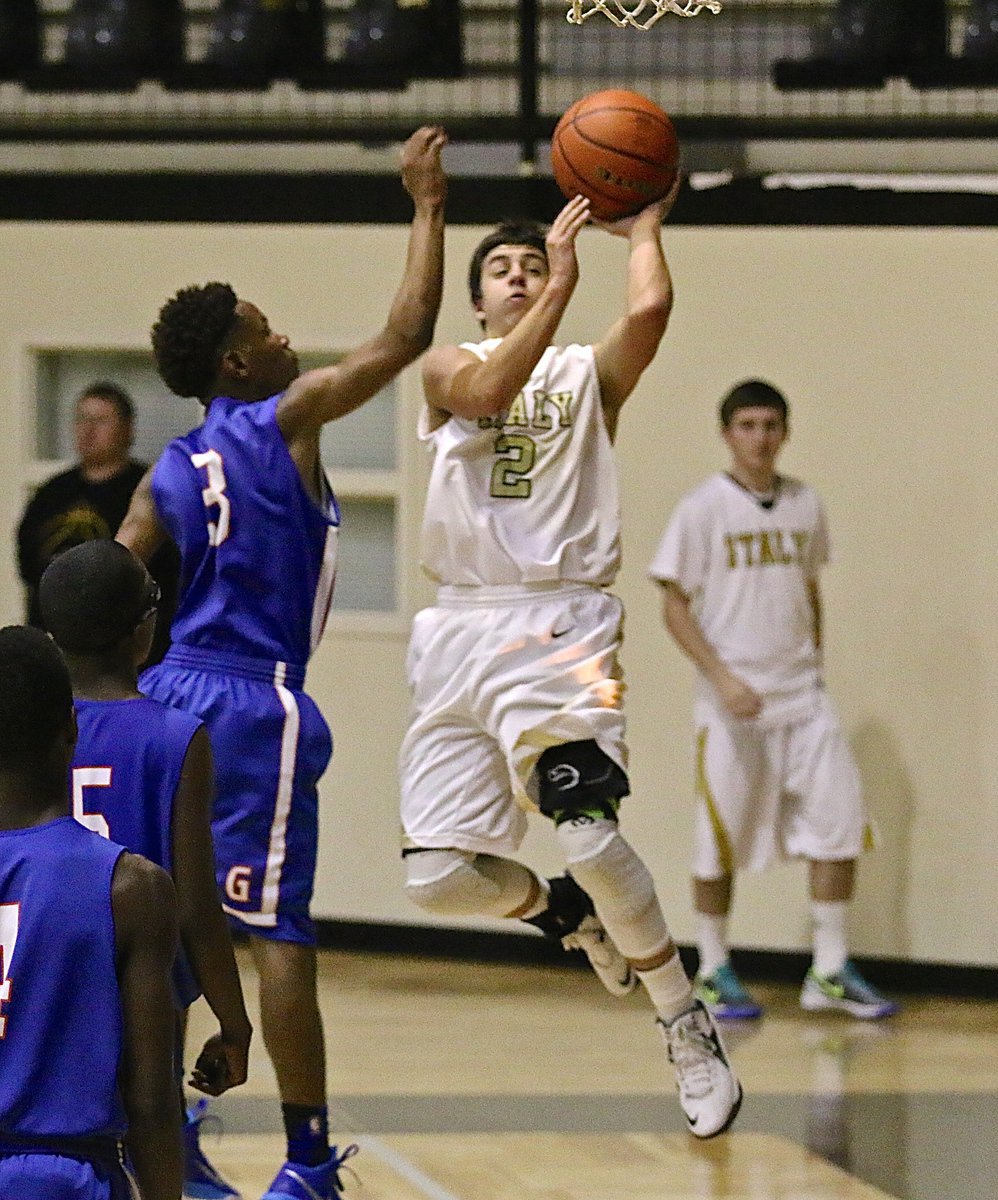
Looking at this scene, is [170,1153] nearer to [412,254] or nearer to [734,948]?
[412,254]

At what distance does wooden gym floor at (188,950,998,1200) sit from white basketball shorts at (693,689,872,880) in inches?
20.9

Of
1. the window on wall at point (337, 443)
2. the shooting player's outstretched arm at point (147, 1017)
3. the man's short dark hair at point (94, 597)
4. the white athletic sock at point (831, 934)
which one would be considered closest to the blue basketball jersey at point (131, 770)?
the man's short dark hair at point (94, 597)

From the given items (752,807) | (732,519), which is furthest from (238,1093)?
(732,519)

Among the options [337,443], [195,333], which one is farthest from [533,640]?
[337,443]

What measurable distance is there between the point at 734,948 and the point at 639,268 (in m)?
3.52

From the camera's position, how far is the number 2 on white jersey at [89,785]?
10.7ft

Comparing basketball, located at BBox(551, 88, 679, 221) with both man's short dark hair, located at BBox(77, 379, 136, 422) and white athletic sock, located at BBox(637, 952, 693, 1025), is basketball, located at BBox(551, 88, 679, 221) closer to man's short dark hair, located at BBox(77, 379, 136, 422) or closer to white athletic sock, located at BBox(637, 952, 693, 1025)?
white athletic sock, located at BBox(637, 952, 693, 1025)

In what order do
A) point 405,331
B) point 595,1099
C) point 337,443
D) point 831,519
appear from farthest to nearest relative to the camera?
point 337,443
point 831,519
point 595,1099
point 405,331

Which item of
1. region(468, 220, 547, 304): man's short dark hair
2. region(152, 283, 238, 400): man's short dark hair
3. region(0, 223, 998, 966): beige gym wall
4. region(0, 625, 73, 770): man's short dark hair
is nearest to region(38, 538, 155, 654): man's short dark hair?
region(0, 625, 73, 770): man's short dark hair

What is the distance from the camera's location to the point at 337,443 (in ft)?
26.1

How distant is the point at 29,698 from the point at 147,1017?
41 cm

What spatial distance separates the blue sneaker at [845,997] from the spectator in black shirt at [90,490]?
2634 millimetres

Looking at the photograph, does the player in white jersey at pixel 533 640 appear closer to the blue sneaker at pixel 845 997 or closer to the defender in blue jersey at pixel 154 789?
the defender in blue jersey at pixel 154 789

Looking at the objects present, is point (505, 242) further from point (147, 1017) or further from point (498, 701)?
point (147, 1017)
